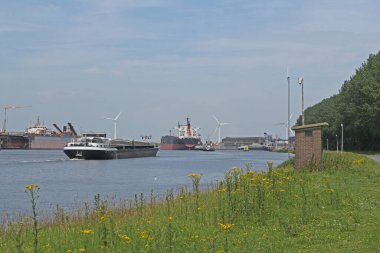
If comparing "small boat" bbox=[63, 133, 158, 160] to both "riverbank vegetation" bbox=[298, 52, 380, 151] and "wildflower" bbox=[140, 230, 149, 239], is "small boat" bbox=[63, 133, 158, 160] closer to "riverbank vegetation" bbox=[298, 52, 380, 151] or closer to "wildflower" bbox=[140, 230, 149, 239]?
"riverbank vegetation" bbox=[298, 52, 380, 151]

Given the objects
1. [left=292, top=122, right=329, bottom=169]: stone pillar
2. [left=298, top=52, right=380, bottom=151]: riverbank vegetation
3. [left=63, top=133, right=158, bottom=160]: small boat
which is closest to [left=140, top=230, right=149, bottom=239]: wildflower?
[left=292, top=122, right=329, bottom=169]: stone pillar

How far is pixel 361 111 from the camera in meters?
81.6

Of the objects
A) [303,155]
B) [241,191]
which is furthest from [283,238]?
[303,155]

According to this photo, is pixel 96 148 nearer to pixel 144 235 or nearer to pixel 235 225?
pixel 235 225

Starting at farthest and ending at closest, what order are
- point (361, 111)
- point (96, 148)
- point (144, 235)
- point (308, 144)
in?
point (96, 148), point (361, 111), point (308, 144), point (144, 235)

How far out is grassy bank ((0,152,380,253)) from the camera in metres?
11.6

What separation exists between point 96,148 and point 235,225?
94.0 meters

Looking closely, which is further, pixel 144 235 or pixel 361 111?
pixel 361 111

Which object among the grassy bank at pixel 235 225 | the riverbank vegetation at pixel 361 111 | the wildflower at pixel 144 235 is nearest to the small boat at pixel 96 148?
the riverbank vegetation at pixel 361 111

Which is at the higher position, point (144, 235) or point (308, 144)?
point (308, 144)

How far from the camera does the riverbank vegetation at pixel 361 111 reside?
78500 millimetres

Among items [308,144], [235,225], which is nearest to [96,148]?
[308,144]

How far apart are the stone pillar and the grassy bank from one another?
9.96 meters

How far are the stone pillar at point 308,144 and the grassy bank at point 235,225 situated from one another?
9.96 metres
